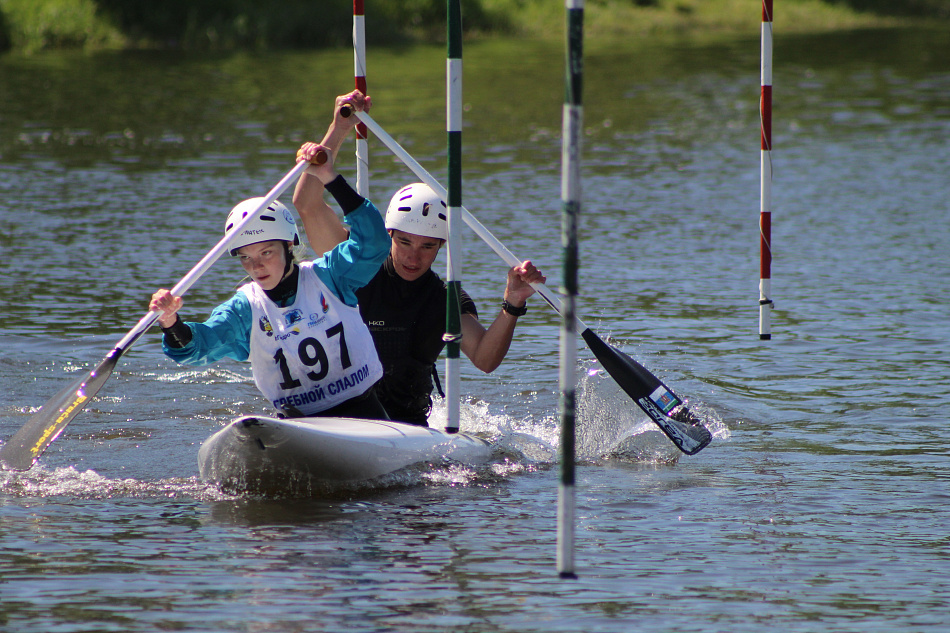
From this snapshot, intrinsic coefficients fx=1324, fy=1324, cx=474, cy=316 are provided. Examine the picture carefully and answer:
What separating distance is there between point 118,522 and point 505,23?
35.5m

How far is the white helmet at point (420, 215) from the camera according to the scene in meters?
6.55

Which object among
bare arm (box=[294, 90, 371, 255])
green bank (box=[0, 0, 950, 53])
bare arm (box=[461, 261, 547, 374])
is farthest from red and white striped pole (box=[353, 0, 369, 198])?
green bank (box=[0, 0, 950, 53])

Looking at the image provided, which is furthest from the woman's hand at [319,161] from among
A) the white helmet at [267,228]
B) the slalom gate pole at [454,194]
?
the slalom gate pole at [454,194]

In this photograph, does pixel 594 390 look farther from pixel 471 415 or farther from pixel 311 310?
pixel 311 310

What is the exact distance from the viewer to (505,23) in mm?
39875

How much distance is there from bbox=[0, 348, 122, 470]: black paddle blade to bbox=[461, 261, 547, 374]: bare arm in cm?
177

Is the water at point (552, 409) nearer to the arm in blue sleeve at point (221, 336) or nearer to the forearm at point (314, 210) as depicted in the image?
the arm in blue sleeve at point (221, 336)

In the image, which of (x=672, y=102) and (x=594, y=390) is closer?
(x=594, y=390)

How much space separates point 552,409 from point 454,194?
8.35 ft

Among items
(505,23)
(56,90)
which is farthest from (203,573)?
(505,23)

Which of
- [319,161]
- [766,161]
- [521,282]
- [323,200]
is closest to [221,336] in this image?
[319,161]

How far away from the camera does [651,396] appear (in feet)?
22.9

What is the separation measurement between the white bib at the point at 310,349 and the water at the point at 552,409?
0.52 metres

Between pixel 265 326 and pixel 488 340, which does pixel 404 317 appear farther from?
pixel 265 326
